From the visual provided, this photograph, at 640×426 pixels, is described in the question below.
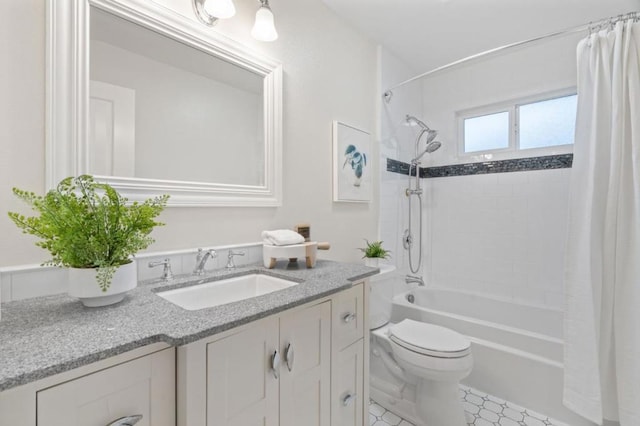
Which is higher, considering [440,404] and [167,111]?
[167,111]

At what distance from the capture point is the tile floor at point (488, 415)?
5.39ft

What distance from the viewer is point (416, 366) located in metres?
1.55

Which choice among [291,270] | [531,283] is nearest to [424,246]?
[531,283]

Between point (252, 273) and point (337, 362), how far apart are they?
19.9 inches

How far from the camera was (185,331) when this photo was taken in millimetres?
661

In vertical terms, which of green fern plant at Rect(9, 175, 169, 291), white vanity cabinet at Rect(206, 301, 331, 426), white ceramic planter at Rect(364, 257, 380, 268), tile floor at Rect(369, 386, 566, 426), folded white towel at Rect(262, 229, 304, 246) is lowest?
tile floor at Rect(369, 386, 566, 426)

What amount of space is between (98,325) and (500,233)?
8.95ft

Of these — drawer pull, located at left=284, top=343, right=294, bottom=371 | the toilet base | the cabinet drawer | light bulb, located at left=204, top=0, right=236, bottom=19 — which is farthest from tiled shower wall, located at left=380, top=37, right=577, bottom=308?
drawer pull, located at left=284, top=343, right=294, bottom=371

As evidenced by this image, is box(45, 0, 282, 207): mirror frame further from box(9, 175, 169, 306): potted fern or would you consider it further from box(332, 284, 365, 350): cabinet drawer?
box(332, 284, 365, 350): cabinet drawer

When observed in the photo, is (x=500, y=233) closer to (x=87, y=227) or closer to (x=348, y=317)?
(x=348, y=317)

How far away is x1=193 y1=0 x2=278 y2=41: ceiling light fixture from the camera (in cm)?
120

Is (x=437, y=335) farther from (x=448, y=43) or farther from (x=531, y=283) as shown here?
(x=448, y=43)

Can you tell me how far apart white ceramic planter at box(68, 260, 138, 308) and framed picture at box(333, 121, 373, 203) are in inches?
51.5

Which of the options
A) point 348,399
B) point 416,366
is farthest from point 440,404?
point 348,399
